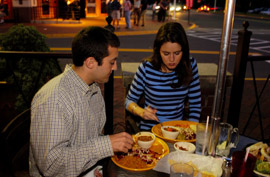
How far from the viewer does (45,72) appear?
4445mm

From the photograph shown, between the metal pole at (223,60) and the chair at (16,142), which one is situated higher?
the metal pole at (223,60)

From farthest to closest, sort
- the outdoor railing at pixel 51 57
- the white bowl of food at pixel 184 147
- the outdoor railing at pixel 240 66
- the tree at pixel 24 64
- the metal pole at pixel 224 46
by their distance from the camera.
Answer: the tree at pixel 24 64, the outdoor railing at pixel 240 66, the outdoor railing at pixel 51 57, the white bowl of food at pixel 184 147, the metal pole at pixel 224 46

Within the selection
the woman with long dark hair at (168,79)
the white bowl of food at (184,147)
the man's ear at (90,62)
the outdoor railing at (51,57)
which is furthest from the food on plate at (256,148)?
the outdoor railing at (51,57)

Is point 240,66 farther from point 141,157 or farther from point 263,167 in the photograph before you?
point 141,157

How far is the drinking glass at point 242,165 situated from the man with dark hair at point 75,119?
2.20 ft

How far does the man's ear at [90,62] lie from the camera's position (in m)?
1.94

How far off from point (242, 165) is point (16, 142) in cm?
153

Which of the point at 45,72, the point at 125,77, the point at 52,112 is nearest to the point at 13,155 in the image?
the point at 52,112

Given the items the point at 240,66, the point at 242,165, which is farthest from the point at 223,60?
the point at 240,66

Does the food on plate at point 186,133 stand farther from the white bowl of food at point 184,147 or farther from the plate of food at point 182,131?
the white bowl of food at point 184,147

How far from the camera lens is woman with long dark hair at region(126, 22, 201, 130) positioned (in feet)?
9.10

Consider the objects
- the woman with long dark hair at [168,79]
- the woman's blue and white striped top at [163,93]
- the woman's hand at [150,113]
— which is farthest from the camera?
the woman's blue and white striped top at [163,93]

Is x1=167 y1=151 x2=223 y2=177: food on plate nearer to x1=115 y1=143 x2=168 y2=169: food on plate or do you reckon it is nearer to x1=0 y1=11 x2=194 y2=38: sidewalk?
x1=115 y1=143 x2=168 y2=169: food on plate

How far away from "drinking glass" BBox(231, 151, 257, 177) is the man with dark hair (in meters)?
0.67
